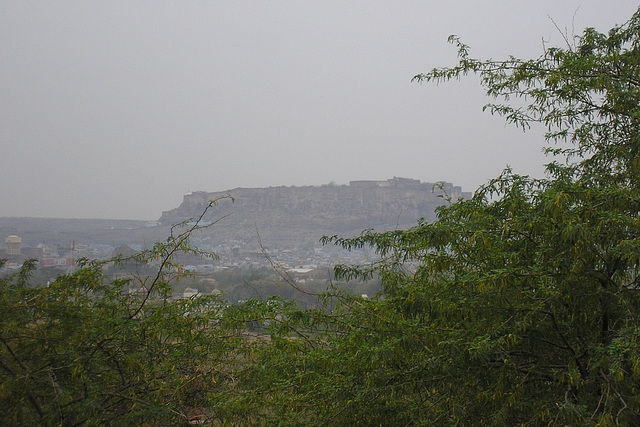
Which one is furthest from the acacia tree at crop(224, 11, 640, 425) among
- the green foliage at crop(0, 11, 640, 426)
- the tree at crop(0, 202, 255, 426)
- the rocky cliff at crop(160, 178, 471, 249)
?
the rocky cliff at crop(160, 178, 471, 249)

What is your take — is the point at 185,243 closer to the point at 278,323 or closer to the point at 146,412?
the point at 278,323

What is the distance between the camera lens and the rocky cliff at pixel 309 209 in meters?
9.79

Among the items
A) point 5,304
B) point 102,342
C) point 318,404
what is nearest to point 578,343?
point 318,404

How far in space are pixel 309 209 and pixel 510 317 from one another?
11887 millimetres

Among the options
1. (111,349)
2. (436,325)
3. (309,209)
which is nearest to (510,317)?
(436,325)

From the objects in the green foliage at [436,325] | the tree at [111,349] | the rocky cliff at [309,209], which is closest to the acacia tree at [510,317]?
the green foliage at [436,325]

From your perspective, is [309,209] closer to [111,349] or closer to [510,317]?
[111,349]

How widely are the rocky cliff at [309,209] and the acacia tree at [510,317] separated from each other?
16.8ft

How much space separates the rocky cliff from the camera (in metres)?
9.79

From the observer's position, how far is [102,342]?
3148 millimetres

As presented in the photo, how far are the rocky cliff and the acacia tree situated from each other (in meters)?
5.11

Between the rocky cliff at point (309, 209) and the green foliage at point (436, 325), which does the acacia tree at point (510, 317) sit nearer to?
the green foliage at point (436, 325)

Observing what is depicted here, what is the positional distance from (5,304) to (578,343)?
10.9 feet

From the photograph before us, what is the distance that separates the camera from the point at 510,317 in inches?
93.0
